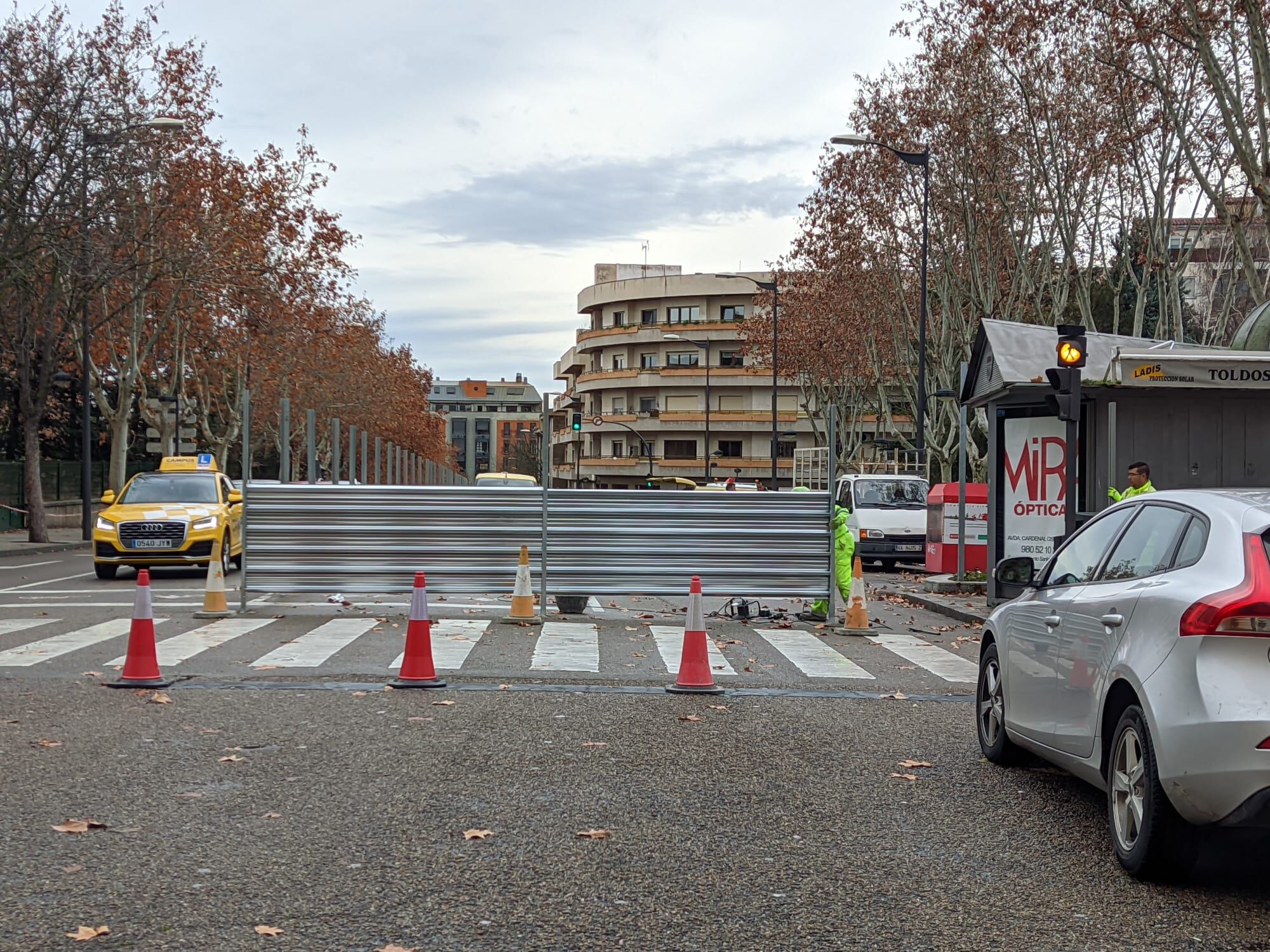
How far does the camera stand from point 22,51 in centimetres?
2823

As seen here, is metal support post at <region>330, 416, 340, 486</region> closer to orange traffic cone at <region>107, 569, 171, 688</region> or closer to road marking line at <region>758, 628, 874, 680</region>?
road marking line at <region>758, 628, 874, 680</region>

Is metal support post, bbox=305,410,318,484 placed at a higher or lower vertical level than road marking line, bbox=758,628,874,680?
higher

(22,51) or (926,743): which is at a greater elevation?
(22,51)

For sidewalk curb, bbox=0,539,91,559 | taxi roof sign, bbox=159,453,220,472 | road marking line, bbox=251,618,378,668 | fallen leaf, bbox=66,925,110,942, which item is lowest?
sidewalk curb, bbox=0,539,91,559

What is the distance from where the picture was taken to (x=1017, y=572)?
23.6ft

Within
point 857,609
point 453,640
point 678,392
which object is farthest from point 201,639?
point 678,392

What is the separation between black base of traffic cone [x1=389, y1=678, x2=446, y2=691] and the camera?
1012 centimetres

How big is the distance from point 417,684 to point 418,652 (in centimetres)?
25

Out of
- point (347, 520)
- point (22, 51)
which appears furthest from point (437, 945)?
point (22, 51)

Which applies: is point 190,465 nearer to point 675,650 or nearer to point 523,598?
point 523,598

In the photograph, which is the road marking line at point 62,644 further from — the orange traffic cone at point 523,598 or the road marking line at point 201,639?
the orange traffic cone at point 523,598

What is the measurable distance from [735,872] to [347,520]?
10735 mm

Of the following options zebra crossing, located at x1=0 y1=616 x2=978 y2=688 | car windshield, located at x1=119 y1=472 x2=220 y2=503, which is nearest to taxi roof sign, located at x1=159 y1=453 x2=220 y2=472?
car windshield, located at x1=119 y1=472 x2=220 y2=503

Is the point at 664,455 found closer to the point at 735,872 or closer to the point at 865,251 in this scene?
the point at 865,251
